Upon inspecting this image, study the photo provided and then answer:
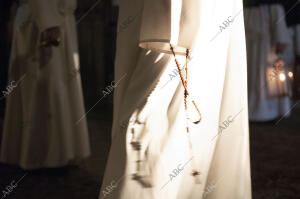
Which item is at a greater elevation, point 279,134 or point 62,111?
point 62,111

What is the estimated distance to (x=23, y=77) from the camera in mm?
2621

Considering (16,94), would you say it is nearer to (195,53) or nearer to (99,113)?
(195,53)

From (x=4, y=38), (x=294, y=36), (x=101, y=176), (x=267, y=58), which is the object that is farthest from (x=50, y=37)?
(x=294, y=36)

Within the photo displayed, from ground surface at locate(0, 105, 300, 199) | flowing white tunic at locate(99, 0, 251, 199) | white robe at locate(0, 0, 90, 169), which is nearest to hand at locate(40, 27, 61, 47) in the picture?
white robe at locate(0, 0, 90, 169)

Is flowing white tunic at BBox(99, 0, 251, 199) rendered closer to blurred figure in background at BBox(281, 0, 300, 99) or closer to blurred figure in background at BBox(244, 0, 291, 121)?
blurred figure in background at BBox(244, 0, 291, 121)

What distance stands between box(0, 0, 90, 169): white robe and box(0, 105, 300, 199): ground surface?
109 mm

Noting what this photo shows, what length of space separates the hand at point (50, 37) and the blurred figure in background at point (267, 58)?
2.40m

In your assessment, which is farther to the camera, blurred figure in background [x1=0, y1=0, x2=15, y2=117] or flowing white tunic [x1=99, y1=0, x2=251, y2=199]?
blurred figure in background [x1=0, y1=0, x2=15, y2=117]

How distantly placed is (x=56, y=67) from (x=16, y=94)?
40 centimetres

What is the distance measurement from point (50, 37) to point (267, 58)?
2547mm

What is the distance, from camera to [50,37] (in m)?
2.46

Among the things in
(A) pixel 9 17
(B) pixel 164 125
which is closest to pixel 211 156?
(B) pixel 164 125

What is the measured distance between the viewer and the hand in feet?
8.04

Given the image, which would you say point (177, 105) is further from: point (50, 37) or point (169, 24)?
point (50, 37)
